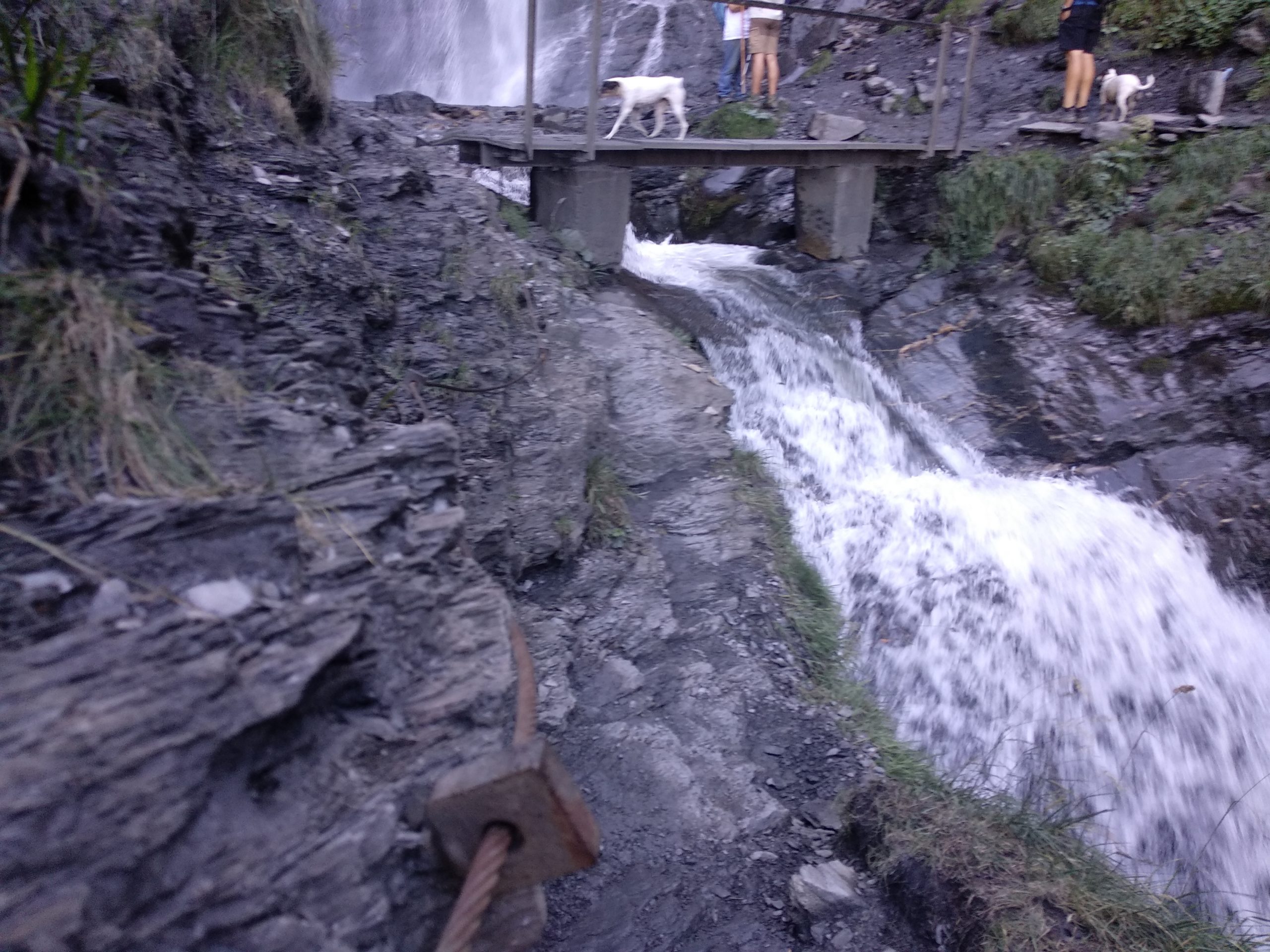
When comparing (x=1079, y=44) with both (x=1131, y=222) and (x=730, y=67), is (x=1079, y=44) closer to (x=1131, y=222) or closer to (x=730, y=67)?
(x=1131, y=222)

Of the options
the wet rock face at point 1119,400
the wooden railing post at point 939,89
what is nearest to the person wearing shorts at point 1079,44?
the wooden railing post at point 939,89

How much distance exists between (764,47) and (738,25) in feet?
1.33

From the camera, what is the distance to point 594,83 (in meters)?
6.39

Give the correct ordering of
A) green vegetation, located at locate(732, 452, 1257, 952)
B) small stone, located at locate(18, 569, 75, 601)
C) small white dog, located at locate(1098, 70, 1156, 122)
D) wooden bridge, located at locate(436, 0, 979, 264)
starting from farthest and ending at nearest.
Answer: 1. small white dog, located at locate(1098, 70, 1156, 122)
2. wooden bridge, located at locate(436, 0, 979, 264)
3. green vegetation, located at locate(732, 452, 1257, 952)
4. small stone, located at locate(18, 569, 75, 601)

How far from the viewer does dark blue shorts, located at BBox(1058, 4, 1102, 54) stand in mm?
8984

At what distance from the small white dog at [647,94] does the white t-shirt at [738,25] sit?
2.80m

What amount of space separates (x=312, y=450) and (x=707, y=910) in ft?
6.97

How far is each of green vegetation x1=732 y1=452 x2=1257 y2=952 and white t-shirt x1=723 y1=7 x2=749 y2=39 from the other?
8539 millimetres

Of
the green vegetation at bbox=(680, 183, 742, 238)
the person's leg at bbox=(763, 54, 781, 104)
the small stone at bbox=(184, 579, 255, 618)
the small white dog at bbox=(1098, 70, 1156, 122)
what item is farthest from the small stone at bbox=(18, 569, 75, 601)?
the person's leg at bbox=(763, 54, 781, 104)

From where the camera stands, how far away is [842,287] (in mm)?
8164

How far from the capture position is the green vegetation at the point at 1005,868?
124 inches

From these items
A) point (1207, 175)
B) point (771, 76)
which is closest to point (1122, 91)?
point (1207, 175)

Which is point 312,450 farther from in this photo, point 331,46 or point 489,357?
point 331,46

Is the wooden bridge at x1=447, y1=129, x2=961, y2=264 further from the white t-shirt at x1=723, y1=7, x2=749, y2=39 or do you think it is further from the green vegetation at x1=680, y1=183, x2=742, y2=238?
the white t-shirt at x1=723, y1=7, x2=749, y2=39
